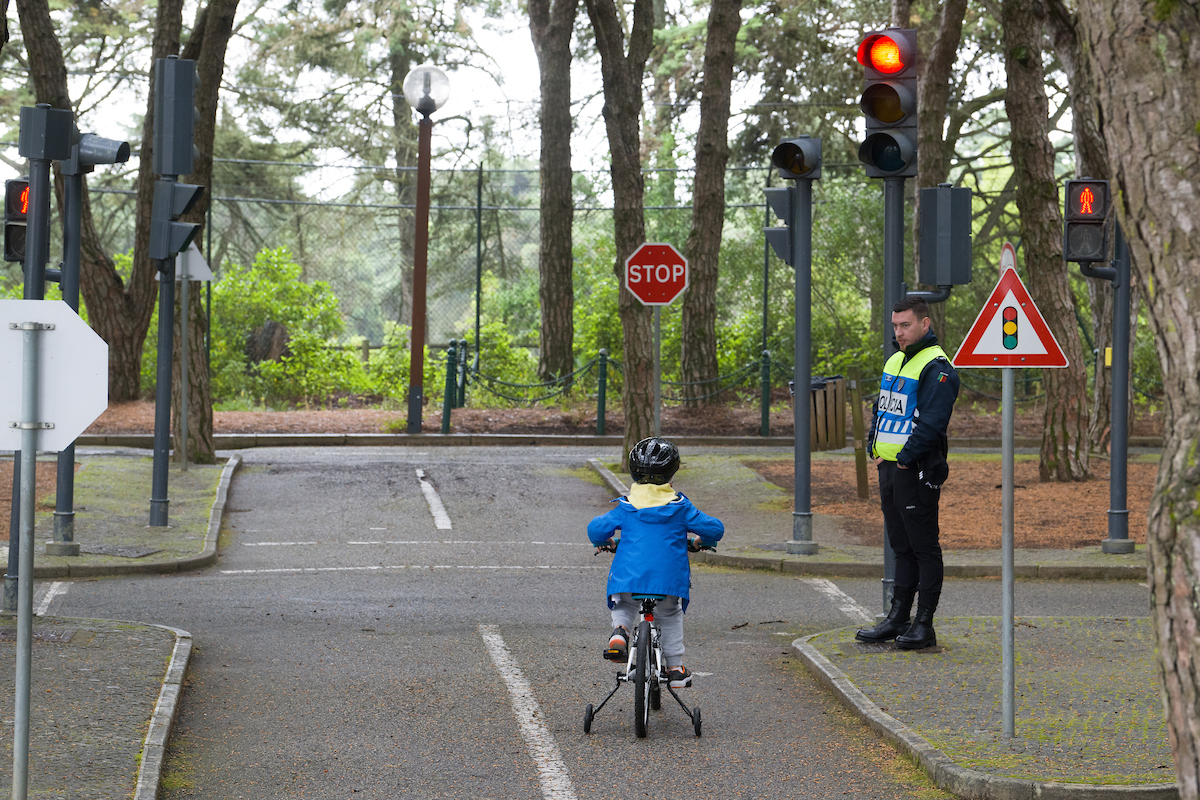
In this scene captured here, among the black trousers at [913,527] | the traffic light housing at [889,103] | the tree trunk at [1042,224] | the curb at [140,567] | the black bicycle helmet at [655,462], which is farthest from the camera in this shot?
the tree trunk at [1042,224]

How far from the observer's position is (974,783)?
5449 mm

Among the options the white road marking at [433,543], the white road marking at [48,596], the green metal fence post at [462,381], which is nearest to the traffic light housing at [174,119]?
the white road marking at [433,543]

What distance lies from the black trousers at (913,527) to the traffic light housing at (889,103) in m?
2.13

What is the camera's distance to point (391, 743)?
6258 millimetres

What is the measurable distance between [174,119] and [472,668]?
21.1 ft

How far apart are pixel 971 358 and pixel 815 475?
1175cm

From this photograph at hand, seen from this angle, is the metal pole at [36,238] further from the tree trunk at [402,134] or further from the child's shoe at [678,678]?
the tree trunk at [402,134]

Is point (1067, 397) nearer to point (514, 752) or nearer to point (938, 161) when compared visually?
point (938, 161)

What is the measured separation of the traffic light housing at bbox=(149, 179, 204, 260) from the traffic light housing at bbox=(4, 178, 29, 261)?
185cm

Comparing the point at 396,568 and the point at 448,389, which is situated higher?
the point at 448,389

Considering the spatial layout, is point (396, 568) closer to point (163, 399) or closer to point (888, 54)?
point (163, 399)

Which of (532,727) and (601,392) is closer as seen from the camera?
(532,727)

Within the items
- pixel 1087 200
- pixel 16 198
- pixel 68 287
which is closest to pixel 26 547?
pixel 68 287

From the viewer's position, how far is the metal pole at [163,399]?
12359 mm
